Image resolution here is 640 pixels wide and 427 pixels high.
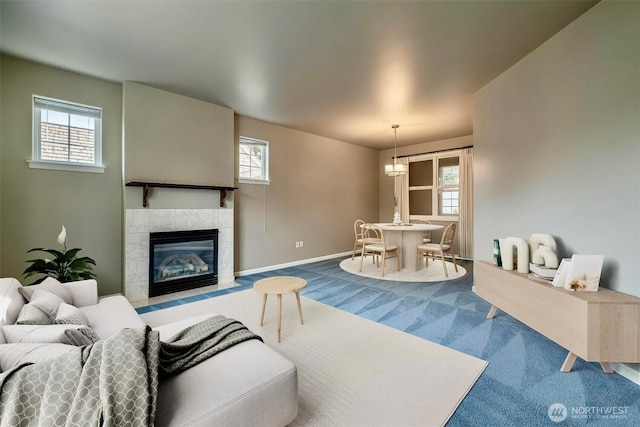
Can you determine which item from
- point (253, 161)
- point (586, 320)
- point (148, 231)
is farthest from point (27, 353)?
point (253, 161)

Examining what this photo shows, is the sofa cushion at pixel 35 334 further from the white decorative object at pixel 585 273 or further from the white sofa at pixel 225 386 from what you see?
the white decorative object at pixel 585 273

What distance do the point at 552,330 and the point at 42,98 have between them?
543cm

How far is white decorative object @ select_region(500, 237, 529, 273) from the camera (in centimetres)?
230

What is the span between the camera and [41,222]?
2945mm

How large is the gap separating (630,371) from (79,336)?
3356 millimetres

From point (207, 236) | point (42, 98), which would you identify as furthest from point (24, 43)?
point (207, 236)

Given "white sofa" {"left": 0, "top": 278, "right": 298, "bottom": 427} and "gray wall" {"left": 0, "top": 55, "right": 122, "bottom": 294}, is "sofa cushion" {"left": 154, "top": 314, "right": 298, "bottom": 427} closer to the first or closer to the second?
"white sofa" {"left": 0, "top": 278, "right": 298, "bottom": 427}

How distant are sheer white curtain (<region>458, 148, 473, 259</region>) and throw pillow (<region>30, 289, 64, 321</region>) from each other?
6.39 meters

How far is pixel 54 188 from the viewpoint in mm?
3018

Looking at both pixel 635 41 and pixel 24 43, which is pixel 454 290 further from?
pixel 24 43

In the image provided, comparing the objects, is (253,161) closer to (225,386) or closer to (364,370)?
(364,370)

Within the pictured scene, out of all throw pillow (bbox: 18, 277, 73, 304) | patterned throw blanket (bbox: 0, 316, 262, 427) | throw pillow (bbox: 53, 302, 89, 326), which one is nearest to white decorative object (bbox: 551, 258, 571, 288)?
patterned throw blanket (bbox: 0, 316, 262, 427)

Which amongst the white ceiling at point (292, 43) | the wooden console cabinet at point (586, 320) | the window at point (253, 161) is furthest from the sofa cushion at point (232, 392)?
the window at point (253, 161)

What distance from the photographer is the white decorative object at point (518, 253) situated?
2297mm
